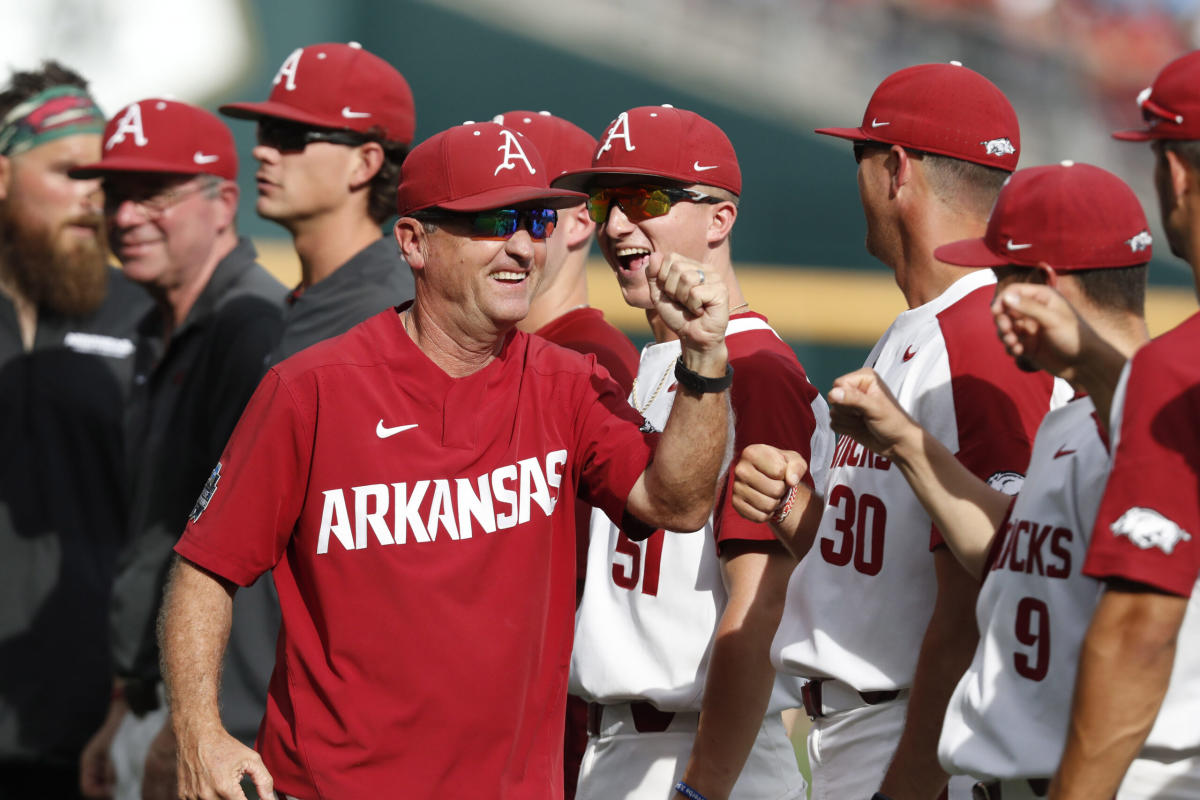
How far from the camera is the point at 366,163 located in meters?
4.43

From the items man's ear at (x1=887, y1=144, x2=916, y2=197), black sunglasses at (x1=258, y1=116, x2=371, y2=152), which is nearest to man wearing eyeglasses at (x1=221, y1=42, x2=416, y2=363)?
black sunglasses at (x1=258, y1=116, x2=371, y2=152)

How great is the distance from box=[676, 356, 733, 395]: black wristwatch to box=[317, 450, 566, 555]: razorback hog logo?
41 centimetres

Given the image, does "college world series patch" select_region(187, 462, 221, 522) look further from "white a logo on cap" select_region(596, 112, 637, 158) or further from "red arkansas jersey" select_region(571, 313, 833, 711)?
"white a logo on cap" select_region(596, 112, 637, 158)

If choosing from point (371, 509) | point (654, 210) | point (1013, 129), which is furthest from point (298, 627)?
point (1013, 129)

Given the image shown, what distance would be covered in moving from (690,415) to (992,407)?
1.97 ft

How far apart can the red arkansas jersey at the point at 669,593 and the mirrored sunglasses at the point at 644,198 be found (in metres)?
0.32

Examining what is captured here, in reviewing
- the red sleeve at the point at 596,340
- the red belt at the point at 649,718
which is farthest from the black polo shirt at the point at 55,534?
the red belt at the point at 649,718

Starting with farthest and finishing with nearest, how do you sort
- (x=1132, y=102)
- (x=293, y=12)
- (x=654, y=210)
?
(x=1132, y=102)
(x=293, y=12)
(x=654, y=210)

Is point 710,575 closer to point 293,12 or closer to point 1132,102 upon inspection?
point 293,12

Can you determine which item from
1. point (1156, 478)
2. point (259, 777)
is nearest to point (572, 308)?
point (259, 777)

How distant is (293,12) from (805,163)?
4021mm

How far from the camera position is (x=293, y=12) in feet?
34.8

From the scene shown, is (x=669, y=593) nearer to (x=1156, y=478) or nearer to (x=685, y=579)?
(x=685, y=579)

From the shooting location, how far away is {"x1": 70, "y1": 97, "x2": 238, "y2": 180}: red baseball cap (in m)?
4.68
